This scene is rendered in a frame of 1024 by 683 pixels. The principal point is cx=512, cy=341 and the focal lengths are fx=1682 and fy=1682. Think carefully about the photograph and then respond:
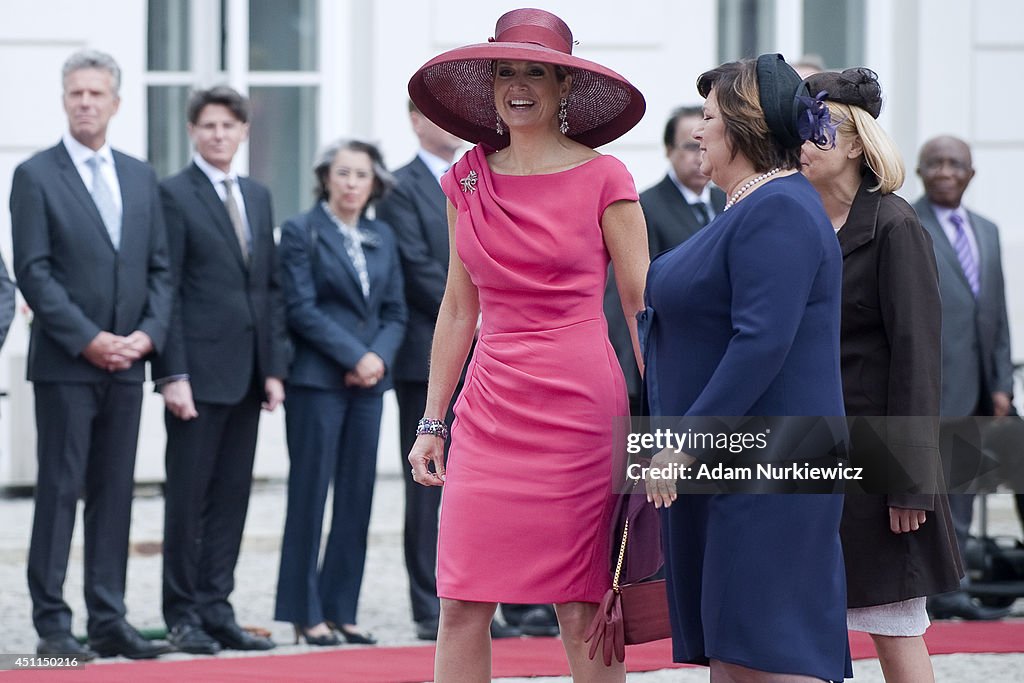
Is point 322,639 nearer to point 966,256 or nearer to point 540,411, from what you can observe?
point 540,411

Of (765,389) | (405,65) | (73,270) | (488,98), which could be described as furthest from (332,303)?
(405,65)

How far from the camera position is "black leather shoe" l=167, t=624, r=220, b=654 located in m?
6.05

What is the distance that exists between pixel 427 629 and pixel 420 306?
4.16ft

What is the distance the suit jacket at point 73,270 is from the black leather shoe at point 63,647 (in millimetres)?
898

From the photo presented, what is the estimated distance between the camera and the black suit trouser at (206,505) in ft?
20.6

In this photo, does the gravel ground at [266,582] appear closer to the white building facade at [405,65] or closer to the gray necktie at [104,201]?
the white building facade at [405,65]

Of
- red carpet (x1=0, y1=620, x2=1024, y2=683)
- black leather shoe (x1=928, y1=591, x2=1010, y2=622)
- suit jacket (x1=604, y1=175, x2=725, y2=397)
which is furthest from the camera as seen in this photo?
black leather shoe (x1=928, y1=591, x2=1010, y2=622)

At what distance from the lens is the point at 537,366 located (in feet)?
13.3

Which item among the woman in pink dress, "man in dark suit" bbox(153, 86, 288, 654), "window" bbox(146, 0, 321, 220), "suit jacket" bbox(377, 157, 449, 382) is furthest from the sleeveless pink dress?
"window" bbox(146, 0, 321, 220)

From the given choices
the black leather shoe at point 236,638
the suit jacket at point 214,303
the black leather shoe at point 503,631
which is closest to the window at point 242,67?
the suit jacket at point 214,303

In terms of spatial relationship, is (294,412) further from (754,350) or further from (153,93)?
(153,93)

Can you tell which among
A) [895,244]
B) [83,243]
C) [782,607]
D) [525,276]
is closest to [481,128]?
[525,276]

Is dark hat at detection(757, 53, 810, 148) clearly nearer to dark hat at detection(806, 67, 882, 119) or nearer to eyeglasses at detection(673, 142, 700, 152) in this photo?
dark hat at detection(806, 67, 882, 119)

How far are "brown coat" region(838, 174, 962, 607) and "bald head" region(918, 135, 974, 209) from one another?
3337mm
